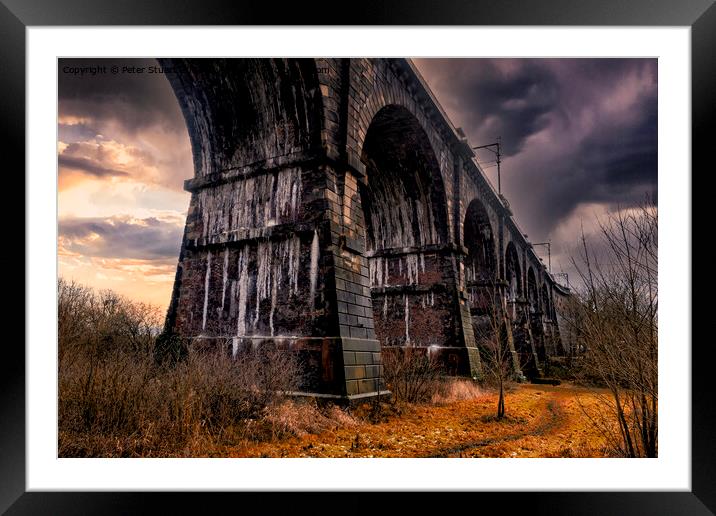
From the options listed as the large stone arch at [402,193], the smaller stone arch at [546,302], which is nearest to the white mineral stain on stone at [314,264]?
the large stone arch at [402,193]

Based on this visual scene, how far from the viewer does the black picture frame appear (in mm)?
4258

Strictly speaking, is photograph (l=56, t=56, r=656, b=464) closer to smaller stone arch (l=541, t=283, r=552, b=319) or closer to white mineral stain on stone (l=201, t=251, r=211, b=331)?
white mineral stain on stone (l=201, t=251, r=211, b=331)

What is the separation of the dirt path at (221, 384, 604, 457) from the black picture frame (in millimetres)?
1019

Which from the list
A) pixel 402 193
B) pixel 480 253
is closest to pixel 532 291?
pixel 480 253

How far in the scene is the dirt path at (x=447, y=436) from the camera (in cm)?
567

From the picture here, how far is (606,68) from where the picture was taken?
5.94 meters
